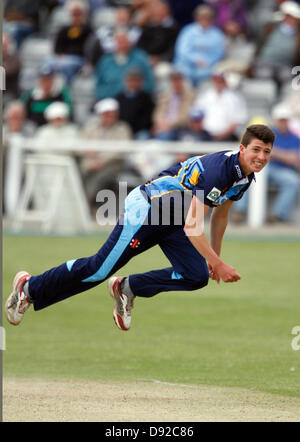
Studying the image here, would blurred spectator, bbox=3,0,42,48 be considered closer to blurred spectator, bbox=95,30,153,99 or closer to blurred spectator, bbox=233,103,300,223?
blurred spectator, bbox=95,30,153,99

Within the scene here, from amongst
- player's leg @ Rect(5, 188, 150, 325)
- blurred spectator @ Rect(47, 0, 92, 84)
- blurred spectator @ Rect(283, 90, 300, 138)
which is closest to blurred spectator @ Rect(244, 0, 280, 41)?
blurred spectator @ Rect(283, 90, 300, 138)

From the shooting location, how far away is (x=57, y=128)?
696 inches

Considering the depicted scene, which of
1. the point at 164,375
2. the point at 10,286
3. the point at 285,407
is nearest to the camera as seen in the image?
the point at 285,407

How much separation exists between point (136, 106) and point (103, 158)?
1.42 metres

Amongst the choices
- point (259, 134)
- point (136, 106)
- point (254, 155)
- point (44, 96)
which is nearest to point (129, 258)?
point (254, 155)

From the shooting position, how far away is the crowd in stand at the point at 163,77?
57.1 ft

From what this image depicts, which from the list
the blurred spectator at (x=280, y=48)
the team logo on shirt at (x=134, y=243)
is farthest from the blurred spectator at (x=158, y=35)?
the team logo on shirt at (x=134, y=243)

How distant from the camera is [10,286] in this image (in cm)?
1231

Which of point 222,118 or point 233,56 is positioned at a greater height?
point 233,56

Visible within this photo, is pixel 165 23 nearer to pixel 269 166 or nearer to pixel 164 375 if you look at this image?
pixel 269 166

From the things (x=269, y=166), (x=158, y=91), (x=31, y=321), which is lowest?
(x=31, y=321)
